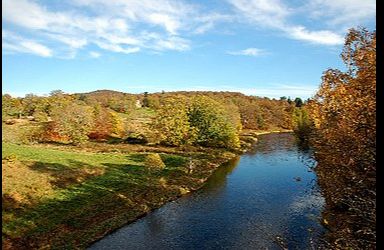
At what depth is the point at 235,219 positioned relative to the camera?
116 feet

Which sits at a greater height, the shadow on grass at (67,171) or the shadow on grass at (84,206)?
the shadow on grass at (67,171)

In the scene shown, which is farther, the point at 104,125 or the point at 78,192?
the point at 104,125

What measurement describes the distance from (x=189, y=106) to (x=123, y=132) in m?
26.3

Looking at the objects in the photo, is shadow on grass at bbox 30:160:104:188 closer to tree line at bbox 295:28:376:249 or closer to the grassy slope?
the grassy slope

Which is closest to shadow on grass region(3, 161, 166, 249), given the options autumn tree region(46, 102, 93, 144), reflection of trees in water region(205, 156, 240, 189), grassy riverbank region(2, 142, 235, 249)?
grassy riverbank region(2, 142, 235, 249)

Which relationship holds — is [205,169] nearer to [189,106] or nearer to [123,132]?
[189,106]

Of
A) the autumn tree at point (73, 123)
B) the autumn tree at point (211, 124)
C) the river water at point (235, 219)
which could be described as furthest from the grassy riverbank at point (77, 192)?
the autumn tree at point (73, 123)

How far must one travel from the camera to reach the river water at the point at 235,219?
29797 millimetres

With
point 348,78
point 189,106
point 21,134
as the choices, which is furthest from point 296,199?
point 21,134

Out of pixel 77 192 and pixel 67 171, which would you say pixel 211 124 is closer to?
pixel 67 171

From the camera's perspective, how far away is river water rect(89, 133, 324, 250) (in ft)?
97.8

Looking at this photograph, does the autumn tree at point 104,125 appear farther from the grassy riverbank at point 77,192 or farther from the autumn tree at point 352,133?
the autumn tree at point 352,133

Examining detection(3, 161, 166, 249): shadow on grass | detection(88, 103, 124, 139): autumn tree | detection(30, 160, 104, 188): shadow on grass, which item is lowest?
detection(3, 161, 166, 249): shadow on grass

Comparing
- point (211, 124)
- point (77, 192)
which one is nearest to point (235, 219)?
point (77, 192)
